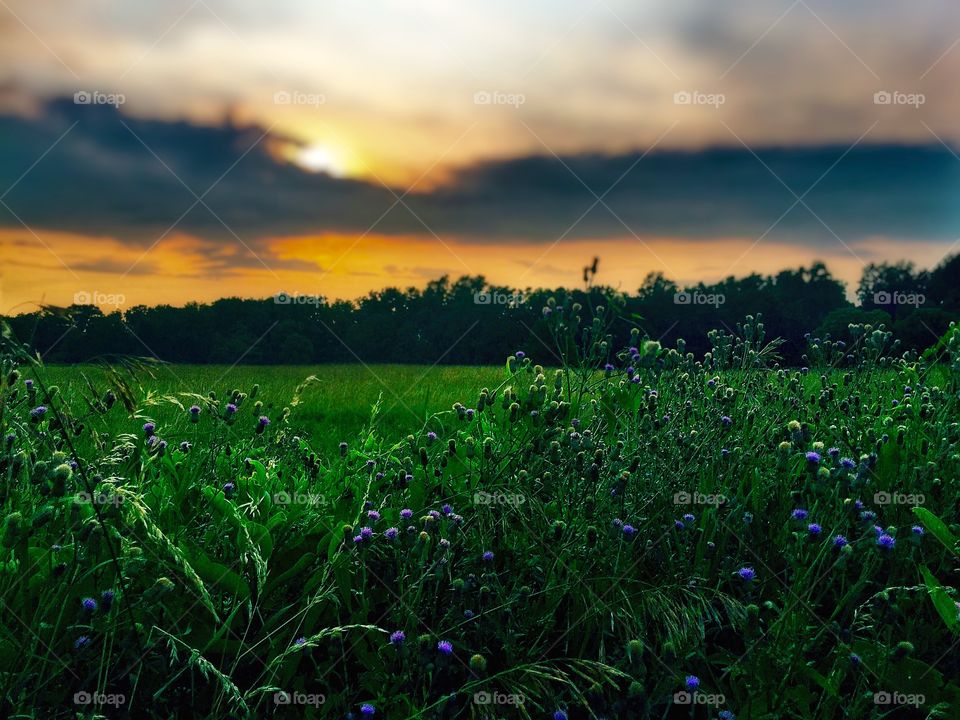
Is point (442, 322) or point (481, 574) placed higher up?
point (442, 322)

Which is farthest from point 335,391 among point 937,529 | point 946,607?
point 946,607

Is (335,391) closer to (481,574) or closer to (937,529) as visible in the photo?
(481,574)

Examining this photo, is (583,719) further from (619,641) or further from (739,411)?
(739,411)

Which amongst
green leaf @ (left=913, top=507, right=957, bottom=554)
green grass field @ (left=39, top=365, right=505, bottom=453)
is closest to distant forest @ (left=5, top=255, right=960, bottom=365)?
green grass field @ (left=39, top=365, right=505, bottom=453)

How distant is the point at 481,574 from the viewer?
8.55ft

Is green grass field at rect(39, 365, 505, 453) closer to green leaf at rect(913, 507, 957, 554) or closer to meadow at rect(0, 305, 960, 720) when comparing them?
meadow at rect(0, 305, 960, 720)

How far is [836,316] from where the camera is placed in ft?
39.6

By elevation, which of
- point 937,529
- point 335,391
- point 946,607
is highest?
point 335,391

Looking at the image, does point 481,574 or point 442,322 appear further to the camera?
point 442,322

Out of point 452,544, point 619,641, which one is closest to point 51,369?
point 452,544

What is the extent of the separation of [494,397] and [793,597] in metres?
1.52

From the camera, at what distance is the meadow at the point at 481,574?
208cm

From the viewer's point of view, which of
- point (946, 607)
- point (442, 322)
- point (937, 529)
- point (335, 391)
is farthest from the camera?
point (442, 322)

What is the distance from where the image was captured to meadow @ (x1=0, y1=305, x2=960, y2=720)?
2.08 m
